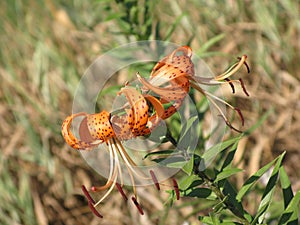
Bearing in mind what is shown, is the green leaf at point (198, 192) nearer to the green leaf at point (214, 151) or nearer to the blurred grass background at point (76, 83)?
the green leaf at point (214, 151)

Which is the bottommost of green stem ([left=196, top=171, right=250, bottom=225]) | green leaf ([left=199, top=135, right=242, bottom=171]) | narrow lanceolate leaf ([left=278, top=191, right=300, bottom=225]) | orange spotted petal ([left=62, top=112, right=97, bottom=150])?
narrow lanceolate leaf ([left=278, top=191, right=300, bottom=225])

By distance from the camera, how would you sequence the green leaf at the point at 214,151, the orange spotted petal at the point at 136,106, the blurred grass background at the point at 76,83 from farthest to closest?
the blurred grass background at the point at 76,83, the green leaf at the point at 214,151, the orange spotted petal at the point at 136,106

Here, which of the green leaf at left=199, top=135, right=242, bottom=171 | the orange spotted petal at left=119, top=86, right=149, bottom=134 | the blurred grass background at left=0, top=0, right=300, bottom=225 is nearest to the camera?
the orange spotted petal at left=119, top=86, right=149, bottom=134

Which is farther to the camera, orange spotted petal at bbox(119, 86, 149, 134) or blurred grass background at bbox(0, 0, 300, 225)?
blurred grass background at bbox(0, 0, 300, 225)

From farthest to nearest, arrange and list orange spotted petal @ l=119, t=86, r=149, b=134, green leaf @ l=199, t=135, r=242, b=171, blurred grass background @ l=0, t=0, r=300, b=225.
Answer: blurred grass background @ l=0, t=0, r=300, b=225 → green leaf @ l=199, t=135, r=242, b=171 → orange spotted petal @ l=119, t=86, r=149, b=134

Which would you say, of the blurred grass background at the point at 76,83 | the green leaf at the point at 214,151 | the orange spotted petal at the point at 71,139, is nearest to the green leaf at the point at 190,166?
the green leaf at the point at 214,151

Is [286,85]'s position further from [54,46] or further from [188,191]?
[188,191]

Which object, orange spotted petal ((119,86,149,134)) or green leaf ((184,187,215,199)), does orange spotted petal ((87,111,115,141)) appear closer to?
orange spotted petal ((119,86,149,134))

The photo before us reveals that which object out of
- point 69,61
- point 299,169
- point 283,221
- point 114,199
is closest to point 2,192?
point 114,199

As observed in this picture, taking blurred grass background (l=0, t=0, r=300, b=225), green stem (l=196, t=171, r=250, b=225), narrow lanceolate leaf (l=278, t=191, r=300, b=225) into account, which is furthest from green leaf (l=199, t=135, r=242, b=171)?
blurred grass background (l=0, t=0, r=300, b=225)
